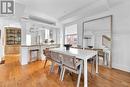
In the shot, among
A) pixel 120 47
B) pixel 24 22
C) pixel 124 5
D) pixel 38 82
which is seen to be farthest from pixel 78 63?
pixel 24 22

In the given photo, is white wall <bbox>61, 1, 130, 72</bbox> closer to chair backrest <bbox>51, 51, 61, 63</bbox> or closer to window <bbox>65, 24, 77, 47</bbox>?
chair backrest <bbox>51, 51, 61, 63</bbox>

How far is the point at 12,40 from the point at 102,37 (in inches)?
271

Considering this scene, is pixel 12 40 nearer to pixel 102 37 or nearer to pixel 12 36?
pixel 12 36

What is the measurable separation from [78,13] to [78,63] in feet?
10.1

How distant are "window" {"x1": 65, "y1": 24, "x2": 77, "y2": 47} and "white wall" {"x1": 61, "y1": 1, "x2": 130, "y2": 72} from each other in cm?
252

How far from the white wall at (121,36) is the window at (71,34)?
252cm

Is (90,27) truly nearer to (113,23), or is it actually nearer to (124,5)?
(113,23)

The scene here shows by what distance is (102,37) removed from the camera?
165 inches

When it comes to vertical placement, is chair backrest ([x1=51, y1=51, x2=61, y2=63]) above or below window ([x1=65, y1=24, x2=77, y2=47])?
below

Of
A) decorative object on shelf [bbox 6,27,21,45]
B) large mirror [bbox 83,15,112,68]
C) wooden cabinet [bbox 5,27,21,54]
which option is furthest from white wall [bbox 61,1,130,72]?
decorative object on shelf [bbox 6,27,21,45]

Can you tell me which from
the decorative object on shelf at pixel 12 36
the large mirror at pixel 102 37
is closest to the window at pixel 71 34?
the large mirror at pixel 102 37

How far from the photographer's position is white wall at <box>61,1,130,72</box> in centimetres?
347

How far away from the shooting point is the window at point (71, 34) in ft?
20.5

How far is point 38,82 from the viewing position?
2.63m
